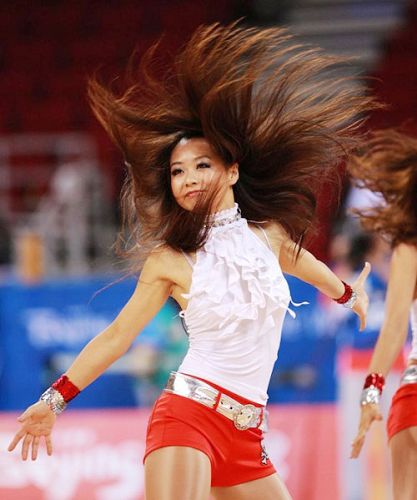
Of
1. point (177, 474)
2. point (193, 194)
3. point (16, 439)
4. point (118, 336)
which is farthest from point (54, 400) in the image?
point (193, 194)

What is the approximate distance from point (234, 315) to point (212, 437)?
40cm

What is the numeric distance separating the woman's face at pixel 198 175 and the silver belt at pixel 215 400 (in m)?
0.60

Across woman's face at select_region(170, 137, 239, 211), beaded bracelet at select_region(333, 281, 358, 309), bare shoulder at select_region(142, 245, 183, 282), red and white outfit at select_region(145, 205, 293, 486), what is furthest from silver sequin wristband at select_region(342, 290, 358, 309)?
bare shoulder at select_region(142, 245, 183, 282)

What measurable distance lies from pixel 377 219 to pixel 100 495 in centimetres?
240

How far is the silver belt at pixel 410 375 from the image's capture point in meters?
3.88

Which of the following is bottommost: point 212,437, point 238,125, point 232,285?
point 212,437

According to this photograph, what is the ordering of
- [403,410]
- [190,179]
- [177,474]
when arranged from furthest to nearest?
[403,410]
[190,179]
[177,474]

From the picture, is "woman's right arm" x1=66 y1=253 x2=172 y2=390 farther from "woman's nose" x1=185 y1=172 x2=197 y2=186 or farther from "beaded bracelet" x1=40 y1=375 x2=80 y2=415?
"woman's nose" x1=185 y1=172 x2=197 y2=186

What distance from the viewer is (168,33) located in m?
13.8

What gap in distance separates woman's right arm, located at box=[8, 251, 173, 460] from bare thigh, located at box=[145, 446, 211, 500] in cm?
37

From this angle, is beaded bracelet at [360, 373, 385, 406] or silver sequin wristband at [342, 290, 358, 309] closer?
beaded bracelet at [360, 373, 385, 406]

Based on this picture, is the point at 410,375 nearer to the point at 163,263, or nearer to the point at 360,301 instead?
the point at 360,301

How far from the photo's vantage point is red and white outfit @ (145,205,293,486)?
135 inches

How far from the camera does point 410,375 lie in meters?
3.90
